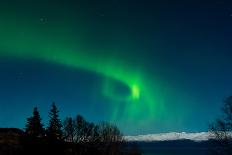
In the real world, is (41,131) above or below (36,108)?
below

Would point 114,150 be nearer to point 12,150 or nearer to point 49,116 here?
point 49,116

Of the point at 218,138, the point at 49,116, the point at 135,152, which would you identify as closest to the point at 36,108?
the point at 49,116

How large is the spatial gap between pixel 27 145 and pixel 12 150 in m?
3.15

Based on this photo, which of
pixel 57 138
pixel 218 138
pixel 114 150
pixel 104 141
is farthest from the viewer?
pixel 104 141

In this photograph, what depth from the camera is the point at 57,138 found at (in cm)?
7719

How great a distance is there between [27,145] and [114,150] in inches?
1276

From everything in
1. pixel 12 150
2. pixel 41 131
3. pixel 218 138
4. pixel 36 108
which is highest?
pixel 36 108

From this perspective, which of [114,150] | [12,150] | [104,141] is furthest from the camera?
[104,141]

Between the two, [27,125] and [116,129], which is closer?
[27,125]

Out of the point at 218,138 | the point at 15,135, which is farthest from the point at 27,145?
the point at 218,138

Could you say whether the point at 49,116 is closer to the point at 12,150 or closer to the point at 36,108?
the point at 36,108

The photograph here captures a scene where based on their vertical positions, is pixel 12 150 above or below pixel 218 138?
above

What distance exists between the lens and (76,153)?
80375mm

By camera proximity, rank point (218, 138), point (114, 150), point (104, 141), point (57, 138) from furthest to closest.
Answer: point (104, 141)
point (114, 150)
point (57, 138)
point (218, 138)
